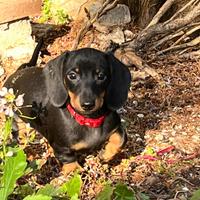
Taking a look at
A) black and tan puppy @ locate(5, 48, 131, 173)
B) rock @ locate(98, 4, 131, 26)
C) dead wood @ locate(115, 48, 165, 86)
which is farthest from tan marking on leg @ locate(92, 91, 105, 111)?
rock @ locate(98, 4, 131, 26)

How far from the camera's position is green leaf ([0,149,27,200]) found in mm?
2014

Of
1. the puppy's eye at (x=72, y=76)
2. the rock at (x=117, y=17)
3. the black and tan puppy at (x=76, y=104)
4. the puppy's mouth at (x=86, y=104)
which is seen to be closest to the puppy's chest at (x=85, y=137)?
the black and tan puppy at (x=76, y=104)

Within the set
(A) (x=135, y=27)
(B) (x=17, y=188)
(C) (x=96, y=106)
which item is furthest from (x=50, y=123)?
(A) (x=135, y=27)

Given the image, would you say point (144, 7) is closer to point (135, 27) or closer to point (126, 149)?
point (135, 27)

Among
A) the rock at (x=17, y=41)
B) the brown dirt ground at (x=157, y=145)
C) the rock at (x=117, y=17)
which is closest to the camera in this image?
the brown dirt ground at (x=157, y=145)

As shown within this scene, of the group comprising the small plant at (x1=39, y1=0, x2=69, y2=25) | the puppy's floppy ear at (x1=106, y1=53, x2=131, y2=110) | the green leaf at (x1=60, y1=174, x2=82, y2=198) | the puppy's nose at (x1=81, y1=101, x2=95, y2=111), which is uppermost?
the green leaf at (x1=60, y1=174, x2=82, y2=198)

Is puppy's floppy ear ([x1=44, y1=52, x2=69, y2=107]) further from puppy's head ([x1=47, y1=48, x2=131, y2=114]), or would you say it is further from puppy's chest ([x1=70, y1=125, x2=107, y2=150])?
puppy's chest ([x1=70, y1=125, x2=107, y2=150])

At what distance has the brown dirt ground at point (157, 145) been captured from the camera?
10.0 feet

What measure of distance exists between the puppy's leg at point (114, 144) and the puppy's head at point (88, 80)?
0.52ft

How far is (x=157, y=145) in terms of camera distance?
360cm

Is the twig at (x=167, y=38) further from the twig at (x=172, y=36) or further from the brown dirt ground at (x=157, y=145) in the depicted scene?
the brown dirt ground at (x=157, y=145)

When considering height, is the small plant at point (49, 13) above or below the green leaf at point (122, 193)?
below

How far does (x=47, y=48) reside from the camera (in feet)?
17.1

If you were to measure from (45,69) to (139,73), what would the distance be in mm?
1385
